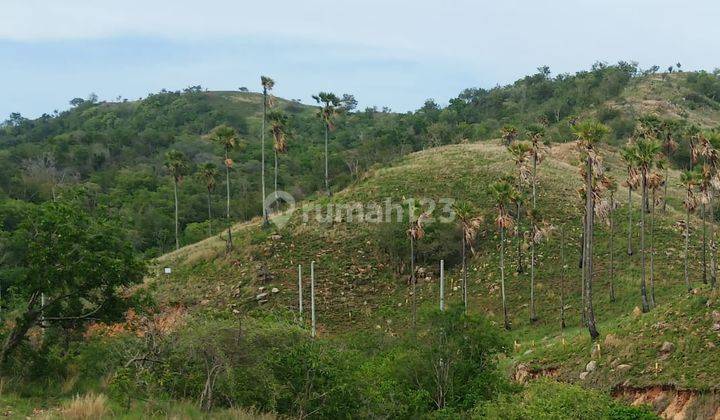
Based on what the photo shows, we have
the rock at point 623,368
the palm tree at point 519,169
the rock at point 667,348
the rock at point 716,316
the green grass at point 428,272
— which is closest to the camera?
the rock at point 667,348

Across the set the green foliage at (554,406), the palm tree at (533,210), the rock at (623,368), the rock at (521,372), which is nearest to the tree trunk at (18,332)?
the green foliage at (554,406)

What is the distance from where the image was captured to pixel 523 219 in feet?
187

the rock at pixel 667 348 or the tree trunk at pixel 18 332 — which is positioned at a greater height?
the tree trunk at pixel 18 332

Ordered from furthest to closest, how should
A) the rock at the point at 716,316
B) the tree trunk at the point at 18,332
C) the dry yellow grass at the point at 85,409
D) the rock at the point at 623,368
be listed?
1. the rock at the point at 716,316
2. the rock at the point at 623,368
3. the tree trunk at the point at 18,332
4. the dry yellow grass at the point at 85,409

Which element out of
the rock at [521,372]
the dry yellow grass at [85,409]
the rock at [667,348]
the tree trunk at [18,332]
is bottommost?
the rock at [521,372]

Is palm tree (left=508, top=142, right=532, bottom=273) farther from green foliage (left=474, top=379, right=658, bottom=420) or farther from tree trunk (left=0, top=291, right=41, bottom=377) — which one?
tree trunk (left=0, top=291, right=41, bottom=377)

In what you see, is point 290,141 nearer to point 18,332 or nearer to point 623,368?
point 623,368

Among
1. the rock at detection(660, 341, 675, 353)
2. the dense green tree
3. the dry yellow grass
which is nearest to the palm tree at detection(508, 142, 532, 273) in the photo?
the rock at detection(660, 341, 675, 353)

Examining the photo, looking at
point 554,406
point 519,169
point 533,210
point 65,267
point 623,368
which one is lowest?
point 623,368

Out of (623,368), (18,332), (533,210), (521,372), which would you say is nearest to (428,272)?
(533,210)

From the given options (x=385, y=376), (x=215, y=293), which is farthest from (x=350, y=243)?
(x=385, y=376)

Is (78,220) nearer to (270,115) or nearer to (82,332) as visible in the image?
(82,332)

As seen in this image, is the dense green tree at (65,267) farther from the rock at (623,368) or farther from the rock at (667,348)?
the rock at (667,348)

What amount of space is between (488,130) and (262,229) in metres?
55.0
